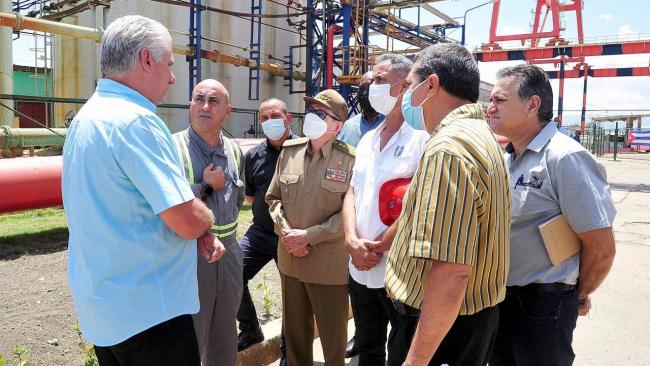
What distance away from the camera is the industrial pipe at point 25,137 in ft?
31.7

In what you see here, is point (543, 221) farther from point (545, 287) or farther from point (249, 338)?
point (249, 338)

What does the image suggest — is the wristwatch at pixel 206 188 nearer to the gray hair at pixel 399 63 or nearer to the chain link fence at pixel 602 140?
the gray hair at pixel 399 63

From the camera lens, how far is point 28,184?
19.2 ft

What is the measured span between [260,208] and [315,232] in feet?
2.68

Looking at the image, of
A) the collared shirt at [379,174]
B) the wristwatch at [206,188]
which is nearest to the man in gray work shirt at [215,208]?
the wristwatch at [206,188]

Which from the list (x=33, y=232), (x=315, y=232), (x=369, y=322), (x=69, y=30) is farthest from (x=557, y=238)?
(x=69, y=30)

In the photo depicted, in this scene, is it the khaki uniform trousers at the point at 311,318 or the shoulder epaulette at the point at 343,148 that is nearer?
the khaki uniform trousers at the point at 311,318

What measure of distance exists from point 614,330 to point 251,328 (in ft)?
9.92

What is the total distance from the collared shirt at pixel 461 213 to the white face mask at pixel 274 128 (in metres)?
2.02

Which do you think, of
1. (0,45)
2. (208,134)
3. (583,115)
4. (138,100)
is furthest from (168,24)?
(583,115)

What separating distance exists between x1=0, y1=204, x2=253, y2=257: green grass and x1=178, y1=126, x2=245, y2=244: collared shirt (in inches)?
137

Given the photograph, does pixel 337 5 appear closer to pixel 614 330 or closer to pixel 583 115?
pixel 614 330

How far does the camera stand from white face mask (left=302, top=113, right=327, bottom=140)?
308cm

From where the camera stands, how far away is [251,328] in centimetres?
350
